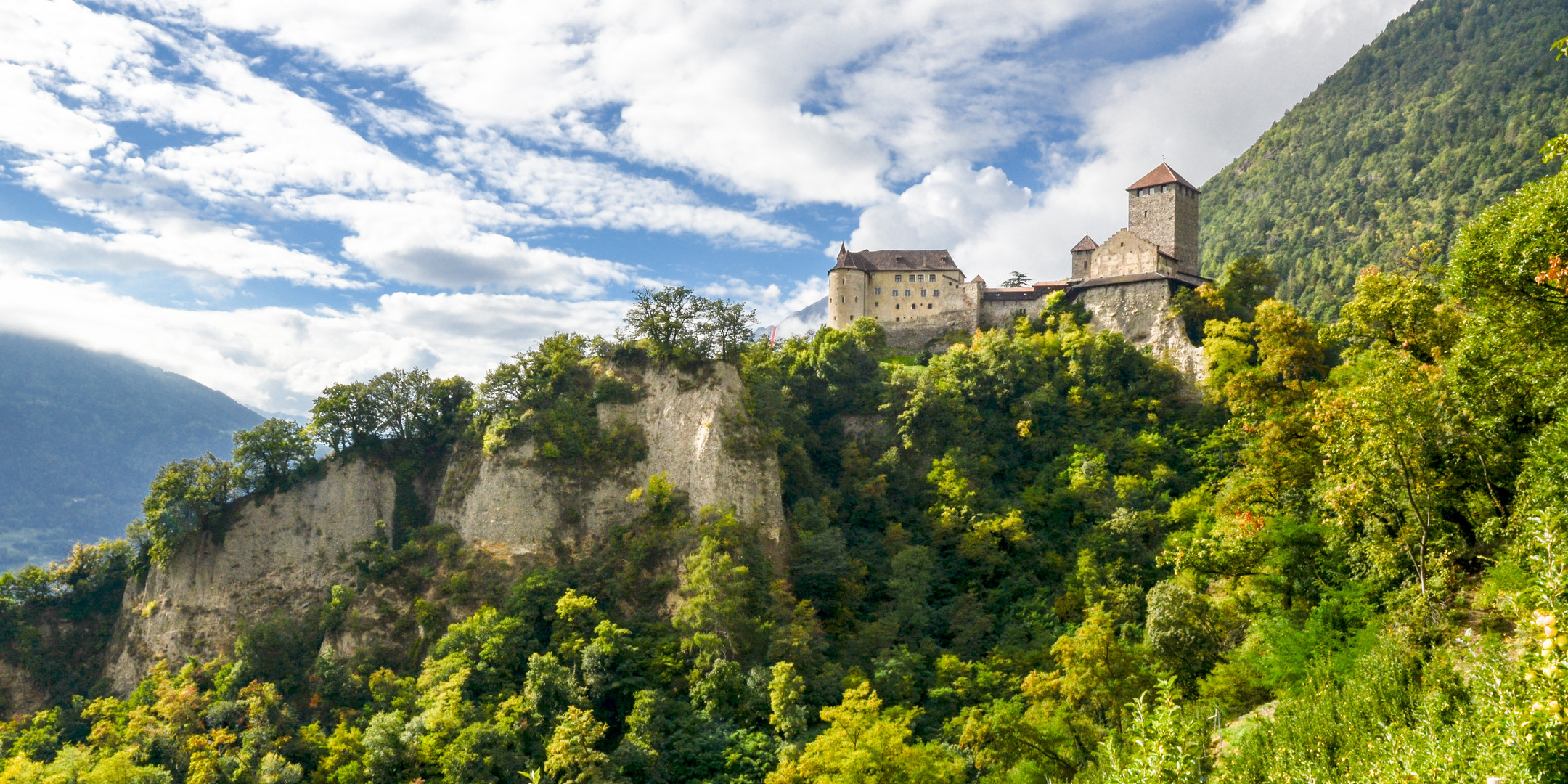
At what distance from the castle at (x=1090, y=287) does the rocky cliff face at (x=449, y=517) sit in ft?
73.9

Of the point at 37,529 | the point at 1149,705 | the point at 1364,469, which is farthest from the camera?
the point at 37,529

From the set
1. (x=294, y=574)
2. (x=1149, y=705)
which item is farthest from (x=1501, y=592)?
(x=294, y=574)

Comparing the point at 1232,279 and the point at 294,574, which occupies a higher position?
the point at 1232,279

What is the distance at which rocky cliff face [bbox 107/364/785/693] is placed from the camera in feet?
162

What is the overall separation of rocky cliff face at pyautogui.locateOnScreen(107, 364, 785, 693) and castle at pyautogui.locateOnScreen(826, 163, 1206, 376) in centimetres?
2253

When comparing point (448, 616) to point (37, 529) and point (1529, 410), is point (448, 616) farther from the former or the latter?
point (37, 529)

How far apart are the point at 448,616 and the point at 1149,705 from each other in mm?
32973

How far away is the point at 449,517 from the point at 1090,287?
4438 centimetres

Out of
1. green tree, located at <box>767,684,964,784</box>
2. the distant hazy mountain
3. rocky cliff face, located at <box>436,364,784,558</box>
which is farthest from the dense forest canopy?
the distant hazy mountain

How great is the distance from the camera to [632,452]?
5216 cm

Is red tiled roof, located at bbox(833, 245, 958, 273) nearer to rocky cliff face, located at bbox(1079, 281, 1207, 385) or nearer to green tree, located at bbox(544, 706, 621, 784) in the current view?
rocky cliff face, located at bbox(1079, 281, 1207, 385)

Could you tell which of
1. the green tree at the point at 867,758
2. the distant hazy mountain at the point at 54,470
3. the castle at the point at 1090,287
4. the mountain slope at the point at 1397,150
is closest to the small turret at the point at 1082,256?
the castle at the point at 1090,287

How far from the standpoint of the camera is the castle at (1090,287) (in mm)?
60938

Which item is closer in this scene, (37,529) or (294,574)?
Answer: (294,574)
